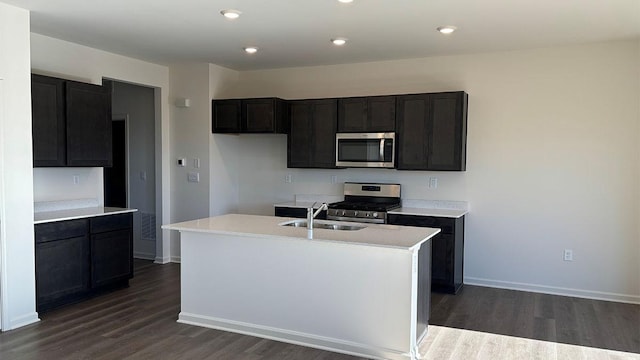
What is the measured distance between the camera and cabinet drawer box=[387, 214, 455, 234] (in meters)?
5.00

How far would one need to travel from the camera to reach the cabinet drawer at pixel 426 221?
16.4 feet

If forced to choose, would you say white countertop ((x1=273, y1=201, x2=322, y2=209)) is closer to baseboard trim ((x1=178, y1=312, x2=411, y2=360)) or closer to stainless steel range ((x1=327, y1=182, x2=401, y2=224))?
stainless steel range ((x1=327, y1=182, x2=401, y2=224))

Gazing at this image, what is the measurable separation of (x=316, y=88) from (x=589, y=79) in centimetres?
299

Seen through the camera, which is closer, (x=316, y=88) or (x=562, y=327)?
(x=562, y=327)

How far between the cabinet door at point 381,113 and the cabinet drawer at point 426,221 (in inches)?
38.4

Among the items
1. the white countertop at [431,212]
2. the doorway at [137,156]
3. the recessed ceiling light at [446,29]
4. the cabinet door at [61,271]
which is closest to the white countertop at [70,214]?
the cabinet door at [61,271]

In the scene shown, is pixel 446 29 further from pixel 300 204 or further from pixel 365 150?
pixel 300 204

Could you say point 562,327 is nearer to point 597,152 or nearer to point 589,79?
point 597,152

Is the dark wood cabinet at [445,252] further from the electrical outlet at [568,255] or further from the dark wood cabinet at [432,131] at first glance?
the electrical outlet at [568,255]

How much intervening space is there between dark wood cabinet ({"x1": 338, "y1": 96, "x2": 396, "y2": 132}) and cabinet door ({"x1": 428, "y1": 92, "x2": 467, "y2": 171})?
0.46m

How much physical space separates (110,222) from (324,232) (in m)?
2.42

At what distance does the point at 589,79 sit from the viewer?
16.1 feet

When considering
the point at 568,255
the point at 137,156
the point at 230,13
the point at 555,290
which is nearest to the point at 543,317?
the point at 555,290

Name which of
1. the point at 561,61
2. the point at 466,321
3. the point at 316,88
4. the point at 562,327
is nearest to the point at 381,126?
the point at 316,88
